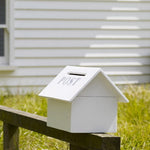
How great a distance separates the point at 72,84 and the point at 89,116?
0.51 ft

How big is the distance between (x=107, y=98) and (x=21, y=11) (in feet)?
17.4

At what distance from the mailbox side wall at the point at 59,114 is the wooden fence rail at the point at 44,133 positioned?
0.26 feet

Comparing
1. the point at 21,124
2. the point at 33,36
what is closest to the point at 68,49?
the point at 33,36

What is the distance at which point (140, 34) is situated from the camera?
7.96 meters

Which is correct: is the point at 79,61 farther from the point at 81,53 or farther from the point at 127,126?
the point at 127,126

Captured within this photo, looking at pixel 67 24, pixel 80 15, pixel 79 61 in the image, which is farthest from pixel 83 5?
pixel 79 61

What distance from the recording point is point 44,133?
2.47 m

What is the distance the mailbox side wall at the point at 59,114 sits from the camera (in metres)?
2.09

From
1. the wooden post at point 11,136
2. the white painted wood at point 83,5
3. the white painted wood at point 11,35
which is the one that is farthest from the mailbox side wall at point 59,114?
the white painted wood at point 83,5

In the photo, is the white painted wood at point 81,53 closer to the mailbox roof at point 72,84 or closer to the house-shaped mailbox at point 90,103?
the mailbox roof at point 72,84

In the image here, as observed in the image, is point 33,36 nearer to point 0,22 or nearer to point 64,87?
point 0,22

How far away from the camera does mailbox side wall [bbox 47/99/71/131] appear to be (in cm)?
209

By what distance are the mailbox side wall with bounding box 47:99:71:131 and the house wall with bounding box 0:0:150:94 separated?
16.5 ft

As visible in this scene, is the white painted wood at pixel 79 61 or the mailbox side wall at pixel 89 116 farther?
the white painted wood at pixel 79 61
